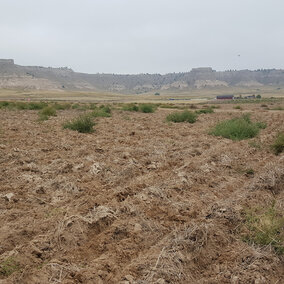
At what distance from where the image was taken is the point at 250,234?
4562 mm

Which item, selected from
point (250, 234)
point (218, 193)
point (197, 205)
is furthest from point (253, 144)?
point (250, 234)

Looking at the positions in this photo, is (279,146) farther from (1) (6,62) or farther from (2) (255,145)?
(1) (6,62)

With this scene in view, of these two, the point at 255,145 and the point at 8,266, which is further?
the point at 255,145

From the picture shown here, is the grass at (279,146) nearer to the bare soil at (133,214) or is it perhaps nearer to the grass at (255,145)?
the bare soil at (133,214)

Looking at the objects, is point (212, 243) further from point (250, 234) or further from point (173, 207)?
point (173, 207)

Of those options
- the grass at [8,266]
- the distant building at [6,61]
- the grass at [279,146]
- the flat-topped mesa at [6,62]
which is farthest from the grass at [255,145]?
the distant building at [6,61]

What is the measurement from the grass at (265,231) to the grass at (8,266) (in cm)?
311

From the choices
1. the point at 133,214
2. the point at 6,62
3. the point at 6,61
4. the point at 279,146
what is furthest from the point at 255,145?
the point at 6,61

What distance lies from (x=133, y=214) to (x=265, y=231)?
2.05m

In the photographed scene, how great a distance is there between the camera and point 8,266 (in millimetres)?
3729

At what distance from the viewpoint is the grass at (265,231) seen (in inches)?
169

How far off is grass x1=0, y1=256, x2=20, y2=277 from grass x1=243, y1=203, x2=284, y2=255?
3.11 m

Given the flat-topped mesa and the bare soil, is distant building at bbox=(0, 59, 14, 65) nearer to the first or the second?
the flat-topped mesa

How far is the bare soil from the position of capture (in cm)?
377
